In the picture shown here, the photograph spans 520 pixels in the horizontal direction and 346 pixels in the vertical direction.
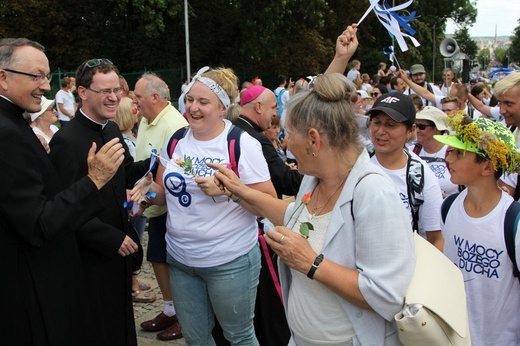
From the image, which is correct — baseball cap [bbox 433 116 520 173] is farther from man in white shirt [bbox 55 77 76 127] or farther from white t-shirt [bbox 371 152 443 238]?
man in white shirt [bbox 55 77 76 127]

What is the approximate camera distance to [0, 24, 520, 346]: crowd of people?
2.03m

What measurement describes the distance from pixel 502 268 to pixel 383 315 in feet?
3.24

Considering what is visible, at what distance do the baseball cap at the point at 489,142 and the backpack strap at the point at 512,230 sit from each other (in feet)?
0.78

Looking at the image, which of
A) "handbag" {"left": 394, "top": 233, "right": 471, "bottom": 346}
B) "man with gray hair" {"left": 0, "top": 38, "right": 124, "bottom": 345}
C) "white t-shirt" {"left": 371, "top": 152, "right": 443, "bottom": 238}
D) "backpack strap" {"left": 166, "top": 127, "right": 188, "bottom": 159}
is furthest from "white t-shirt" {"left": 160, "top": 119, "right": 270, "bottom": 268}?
"handbag" {"left": 394, "top": 233, "right": 471, "bottom": 346}

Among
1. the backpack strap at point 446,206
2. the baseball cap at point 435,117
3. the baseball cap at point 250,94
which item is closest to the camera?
the backpack strap at point 446,206

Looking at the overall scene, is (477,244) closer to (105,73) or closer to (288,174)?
(288,174)

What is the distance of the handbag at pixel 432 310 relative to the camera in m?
1.86

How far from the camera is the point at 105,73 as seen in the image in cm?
335

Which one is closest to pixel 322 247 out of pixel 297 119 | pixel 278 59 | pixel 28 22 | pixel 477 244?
pixel 297 119

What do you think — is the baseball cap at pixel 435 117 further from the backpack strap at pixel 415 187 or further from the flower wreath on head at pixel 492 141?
the flower wreath on head at pixel 492 141

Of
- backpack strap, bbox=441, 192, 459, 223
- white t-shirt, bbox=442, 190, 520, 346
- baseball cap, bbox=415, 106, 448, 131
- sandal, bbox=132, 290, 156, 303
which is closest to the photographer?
white t-shirt, bbox=442, 190, 520, 346

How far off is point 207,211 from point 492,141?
1.65 metres

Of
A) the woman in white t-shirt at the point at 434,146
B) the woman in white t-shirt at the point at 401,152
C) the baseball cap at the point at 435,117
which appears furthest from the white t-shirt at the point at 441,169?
the woman in white t-shirt at the point at 401,152

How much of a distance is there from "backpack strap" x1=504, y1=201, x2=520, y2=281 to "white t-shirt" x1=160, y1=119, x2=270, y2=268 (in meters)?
1.38
